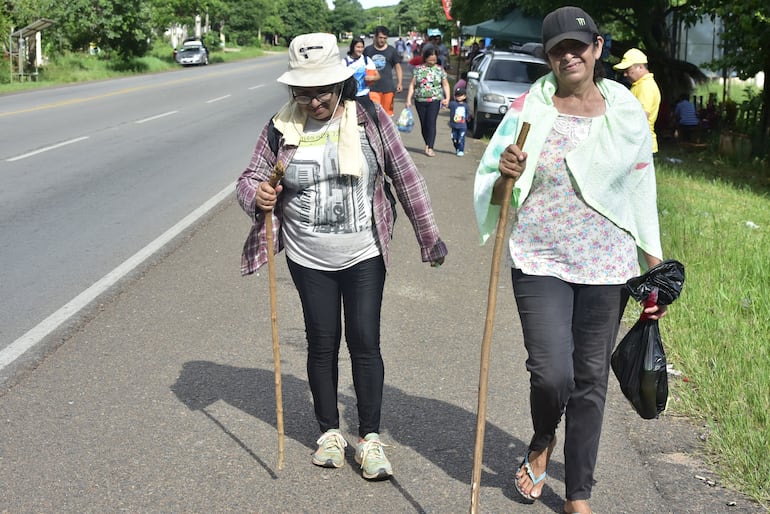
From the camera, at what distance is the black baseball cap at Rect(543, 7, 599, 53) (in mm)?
3498

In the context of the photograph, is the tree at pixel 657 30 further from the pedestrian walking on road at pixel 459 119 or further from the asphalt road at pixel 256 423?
the asphalt road at pixel 256 423

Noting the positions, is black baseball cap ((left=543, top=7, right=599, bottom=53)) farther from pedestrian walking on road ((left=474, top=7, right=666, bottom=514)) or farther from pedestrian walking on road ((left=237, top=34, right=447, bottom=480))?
pedestrian walking on road ((left=237, top=34, right=447, bottom=480))

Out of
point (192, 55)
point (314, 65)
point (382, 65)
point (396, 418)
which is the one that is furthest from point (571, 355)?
point (192, 55)

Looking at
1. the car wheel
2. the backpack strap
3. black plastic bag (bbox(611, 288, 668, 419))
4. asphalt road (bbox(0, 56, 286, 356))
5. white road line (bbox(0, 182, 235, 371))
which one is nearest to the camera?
black plastic bag (bbox(611, 288, 668, 419))

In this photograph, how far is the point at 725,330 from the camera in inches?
240

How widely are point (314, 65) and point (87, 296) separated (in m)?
3.77

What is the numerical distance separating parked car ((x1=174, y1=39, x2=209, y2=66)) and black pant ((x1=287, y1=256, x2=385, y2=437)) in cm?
5620

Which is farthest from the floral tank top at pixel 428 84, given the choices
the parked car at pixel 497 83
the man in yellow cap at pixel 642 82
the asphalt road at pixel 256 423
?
the asphalt road at pixel 256 423

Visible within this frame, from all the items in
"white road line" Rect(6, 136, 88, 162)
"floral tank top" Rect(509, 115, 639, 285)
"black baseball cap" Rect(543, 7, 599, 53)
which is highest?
"black baseball cap" Rect(543, 7, 599, 53)

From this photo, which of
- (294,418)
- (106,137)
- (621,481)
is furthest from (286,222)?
(106,137)

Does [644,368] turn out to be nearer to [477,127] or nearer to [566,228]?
[566,228]

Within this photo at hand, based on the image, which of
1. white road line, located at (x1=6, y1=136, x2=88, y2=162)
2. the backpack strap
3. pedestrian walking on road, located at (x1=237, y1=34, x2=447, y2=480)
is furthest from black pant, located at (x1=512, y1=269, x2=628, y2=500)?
white road line, located at (x1=6, y1=136, x2=88, y2=162)

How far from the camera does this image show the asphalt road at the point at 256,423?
3943 mm

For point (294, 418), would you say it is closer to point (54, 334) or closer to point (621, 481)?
point (621, 481)
